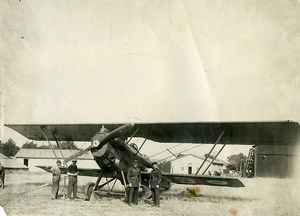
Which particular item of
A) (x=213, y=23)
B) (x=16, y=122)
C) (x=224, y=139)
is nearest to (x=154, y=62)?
(x=213, y=23)

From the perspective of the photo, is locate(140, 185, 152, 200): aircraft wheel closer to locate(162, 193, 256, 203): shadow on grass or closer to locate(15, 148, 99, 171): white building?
locate(162, 193, 256, 203): shadow on grass

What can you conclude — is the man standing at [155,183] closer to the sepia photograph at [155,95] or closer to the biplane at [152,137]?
the sepia photograph at [155,95]

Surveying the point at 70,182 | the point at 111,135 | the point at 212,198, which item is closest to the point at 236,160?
the point at 212,198

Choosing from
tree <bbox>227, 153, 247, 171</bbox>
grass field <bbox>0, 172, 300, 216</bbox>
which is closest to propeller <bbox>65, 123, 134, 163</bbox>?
grass field <bbox>0, 172, 300, 216</bbox>

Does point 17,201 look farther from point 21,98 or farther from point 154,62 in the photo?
point 154,62

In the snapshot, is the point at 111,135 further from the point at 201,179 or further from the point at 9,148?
the point at 9,148

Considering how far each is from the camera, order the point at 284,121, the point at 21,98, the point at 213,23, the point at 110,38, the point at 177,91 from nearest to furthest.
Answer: the point at 284,121
the point at 213,23
the point at 177,91
the point at 110,38
the point at 21,98
